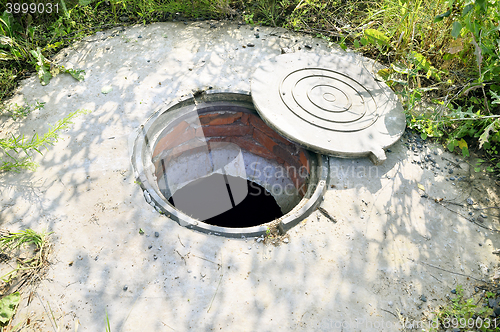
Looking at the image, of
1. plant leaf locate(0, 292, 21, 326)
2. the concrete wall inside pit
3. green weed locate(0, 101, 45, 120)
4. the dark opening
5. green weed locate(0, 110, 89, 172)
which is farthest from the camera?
the dark opening

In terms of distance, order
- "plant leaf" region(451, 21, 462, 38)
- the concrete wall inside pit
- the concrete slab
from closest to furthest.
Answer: the concrete slab, "plant leaf" region(451, 21, 462, 38), the concrete wall inside pit

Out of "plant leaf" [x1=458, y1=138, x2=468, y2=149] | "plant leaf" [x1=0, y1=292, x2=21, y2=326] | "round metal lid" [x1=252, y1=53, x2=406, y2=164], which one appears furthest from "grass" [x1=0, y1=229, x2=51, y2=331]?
"plant leaf" [x1=458, y1=138, x2=468, y2=149]

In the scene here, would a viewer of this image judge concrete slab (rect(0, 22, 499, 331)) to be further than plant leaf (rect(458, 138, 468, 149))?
No

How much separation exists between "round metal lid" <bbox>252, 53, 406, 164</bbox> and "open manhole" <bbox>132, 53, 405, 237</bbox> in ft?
0.04

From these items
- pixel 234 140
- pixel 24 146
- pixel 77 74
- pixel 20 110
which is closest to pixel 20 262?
pixel 24 146

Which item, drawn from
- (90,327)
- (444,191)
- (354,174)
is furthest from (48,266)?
(444,191)

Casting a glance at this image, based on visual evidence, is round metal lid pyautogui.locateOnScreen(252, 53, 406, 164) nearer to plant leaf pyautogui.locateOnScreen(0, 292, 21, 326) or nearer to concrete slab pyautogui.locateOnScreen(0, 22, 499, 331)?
concrete slab pyautogui.locateOnScreen(0, 22, 499, 331)

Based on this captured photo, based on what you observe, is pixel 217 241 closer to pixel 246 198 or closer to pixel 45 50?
pixel 246 198

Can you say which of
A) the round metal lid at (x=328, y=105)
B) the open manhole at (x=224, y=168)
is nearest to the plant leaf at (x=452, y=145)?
the round metal lid at (x=328, y=105)

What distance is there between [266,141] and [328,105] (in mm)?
1031

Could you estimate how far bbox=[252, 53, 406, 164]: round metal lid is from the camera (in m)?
3.11

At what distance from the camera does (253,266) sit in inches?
99.8

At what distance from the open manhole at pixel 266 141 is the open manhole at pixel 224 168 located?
0.01 metres

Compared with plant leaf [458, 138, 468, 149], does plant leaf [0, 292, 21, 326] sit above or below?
below
